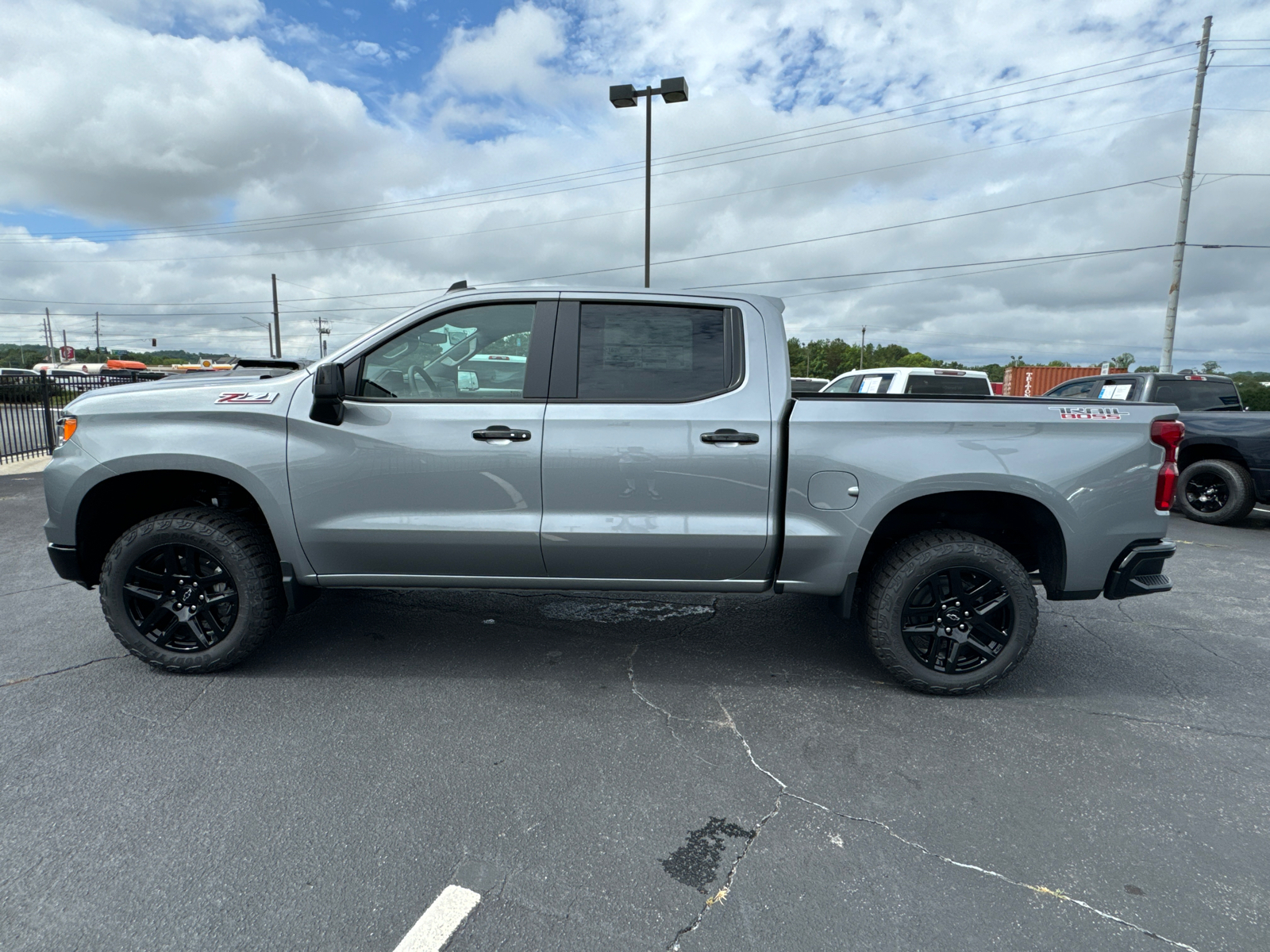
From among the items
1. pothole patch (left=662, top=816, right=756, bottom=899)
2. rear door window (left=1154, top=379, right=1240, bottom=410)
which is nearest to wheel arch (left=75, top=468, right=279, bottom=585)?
pothole patch (left=662, top=816, right=756, bottom=899)

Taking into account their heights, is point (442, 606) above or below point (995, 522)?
below

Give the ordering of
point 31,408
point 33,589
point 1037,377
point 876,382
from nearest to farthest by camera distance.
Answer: point 33,589, point 876,382, point 31,408, point 1037,377

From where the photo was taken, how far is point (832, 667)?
390 cm

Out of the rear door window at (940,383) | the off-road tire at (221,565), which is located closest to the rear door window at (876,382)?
the rear door window at (940,383)

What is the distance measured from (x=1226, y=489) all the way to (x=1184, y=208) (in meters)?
17.1

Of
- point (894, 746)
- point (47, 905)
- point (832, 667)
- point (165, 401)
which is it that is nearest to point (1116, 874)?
point (894, 746)

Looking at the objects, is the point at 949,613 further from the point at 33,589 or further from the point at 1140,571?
the point at 33,589

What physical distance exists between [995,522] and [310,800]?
336 centimetres

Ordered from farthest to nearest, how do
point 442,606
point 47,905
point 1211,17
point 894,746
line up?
1. point 1211,17
2. point 442,606
3. point 894,746
4. point 47,905

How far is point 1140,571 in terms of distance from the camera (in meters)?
3.43

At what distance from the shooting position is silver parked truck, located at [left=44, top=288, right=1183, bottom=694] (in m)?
3.36

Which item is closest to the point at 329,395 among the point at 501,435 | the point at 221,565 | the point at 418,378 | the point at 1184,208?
the point at 418,378

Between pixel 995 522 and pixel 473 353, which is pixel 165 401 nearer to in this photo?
pixel 473 353

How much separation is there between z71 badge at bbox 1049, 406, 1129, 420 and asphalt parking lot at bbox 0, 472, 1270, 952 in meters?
1.39
